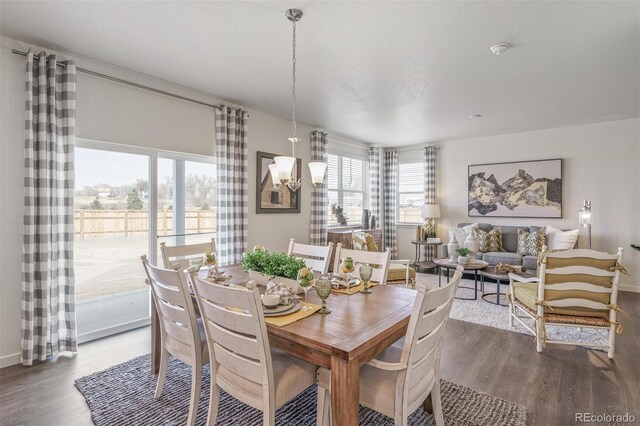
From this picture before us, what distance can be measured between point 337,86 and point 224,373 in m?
3.03

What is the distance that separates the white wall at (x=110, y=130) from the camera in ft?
8.61

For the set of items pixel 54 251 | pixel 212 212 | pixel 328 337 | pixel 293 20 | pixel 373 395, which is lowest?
pixel 373 395

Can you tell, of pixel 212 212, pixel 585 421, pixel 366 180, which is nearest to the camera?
pixel 585 421

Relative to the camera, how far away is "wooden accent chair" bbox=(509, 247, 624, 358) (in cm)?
267

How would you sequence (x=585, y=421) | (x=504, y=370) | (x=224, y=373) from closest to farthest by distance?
(x=224, y=373)
(x=585, y=421)
(x=504, y=370)

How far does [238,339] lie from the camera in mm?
1464

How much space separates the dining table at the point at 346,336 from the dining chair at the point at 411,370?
130 mm

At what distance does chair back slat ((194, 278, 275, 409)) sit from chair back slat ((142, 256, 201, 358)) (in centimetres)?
22

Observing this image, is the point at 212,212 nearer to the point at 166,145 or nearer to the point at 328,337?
the point at 166,145

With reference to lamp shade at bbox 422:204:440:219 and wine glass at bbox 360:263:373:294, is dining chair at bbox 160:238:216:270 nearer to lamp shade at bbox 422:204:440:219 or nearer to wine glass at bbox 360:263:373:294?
wine glass at bbox 360:263:373:294

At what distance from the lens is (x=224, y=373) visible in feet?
5.40

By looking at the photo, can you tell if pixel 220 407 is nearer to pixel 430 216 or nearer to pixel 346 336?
pixel 346 336

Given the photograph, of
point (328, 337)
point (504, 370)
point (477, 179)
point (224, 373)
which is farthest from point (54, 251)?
point (477, 179)

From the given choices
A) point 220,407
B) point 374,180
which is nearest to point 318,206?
point 374,180
